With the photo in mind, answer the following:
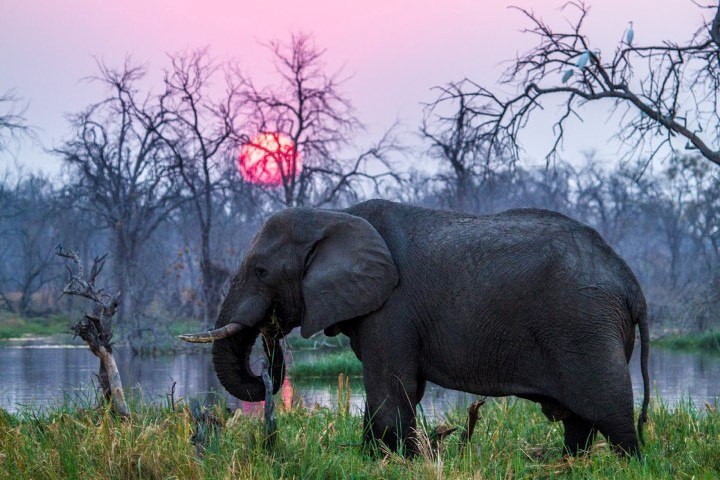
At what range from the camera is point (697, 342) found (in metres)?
25.5

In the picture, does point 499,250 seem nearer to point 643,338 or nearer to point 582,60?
point 643,338

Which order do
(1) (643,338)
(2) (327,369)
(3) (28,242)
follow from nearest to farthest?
(1) (643,338) < (2) (327,369) < (3) (28,242)

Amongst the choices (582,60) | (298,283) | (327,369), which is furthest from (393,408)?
(327,369)

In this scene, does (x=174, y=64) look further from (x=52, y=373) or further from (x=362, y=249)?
(x=362, y=249)

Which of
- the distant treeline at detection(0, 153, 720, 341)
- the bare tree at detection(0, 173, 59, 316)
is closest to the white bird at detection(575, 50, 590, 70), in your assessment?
the distant treeline at detection(0, 153, 720, 341)

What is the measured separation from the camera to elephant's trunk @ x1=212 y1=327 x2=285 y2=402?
7957 millimetres

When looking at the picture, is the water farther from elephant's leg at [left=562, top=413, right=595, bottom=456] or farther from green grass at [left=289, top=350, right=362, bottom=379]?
elephant's leg at [left=562, top=413, right=595, bottom=456]

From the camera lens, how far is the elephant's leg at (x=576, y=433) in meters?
7.70

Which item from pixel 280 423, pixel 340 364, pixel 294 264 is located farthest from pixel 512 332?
pixel 340 364

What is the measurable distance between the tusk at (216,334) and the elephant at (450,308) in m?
0.01

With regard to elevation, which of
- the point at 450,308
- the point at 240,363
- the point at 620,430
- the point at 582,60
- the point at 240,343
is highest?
the point at 582,60

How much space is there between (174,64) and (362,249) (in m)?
21.9

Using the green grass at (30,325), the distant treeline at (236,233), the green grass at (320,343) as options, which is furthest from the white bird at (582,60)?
the green grass at (30,325)

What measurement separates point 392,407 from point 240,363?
4.48 ft
